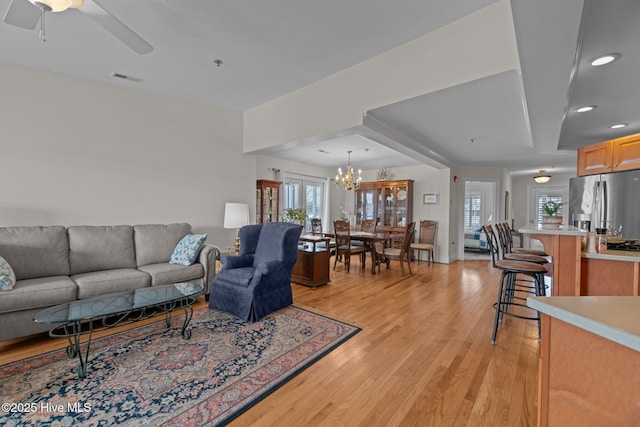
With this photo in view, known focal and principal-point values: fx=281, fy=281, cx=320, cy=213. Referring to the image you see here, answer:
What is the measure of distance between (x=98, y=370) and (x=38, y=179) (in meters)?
2.61

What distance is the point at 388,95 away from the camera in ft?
9.62

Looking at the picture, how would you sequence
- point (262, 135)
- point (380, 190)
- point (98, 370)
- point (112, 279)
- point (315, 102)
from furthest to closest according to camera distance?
point (380, 190)
point (262, 135)
point (315, 102)
point (112, 279)
point (98, 370)

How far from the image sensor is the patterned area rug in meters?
1.60

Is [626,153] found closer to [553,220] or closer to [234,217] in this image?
[553,220]

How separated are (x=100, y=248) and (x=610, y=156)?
22.6 feet

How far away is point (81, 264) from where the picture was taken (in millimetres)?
3100

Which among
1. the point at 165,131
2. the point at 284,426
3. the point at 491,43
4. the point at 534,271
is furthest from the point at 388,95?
the point at 165,131

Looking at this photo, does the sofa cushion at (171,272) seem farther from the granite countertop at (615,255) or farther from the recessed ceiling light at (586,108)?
the recessed ceiling light at (586,108)

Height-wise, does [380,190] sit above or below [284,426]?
above

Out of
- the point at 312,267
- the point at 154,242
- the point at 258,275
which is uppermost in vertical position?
the point at 154,242

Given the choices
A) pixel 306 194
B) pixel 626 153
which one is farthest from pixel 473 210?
pixel 306 194

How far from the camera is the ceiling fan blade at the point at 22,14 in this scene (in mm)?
1765

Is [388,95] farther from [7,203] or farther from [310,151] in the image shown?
[7,203]

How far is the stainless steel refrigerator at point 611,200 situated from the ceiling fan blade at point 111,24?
16.6ft
